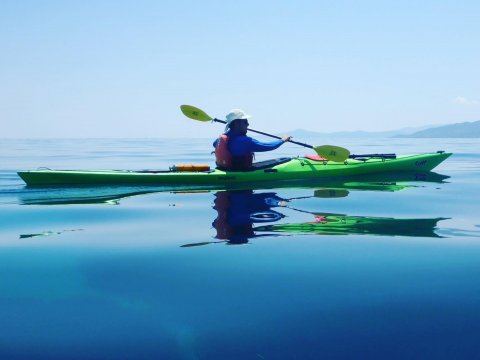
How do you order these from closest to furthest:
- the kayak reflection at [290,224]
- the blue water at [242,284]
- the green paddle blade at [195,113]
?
the blue water at [242,284], the kayak reflection at [290,224], the green paddle blade at [195,113]

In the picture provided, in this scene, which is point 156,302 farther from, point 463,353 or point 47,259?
point 463,353

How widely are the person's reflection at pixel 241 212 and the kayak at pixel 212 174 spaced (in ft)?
3.16

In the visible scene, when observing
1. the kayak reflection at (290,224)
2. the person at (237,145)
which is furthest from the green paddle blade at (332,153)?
the kayak reflection at (290,224)

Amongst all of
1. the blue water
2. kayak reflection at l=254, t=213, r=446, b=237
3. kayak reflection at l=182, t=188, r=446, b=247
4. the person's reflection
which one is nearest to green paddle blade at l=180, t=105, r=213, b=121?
the person's reflection

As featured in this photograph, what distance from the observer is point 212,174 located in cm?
1002

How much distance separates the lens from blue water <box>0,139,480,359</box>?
104 inches

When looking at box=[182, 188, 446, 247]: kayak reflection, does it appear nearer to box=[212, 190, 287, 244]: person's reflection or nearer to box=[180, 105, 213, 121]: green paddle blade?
box=[212, 190, 287, 244]: person's reflection

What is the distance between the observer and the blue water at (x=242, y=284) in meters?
2.64

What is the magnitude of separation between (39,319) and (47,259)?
4.81ft

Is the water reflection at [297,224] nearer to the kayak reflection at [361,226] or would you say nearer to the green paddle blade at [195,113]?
the kayak reflection at [361,226]

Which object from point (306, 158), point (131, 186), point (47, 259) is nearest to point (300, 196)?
point (306, 158)

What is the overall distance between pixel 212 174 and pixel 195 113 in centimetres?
307

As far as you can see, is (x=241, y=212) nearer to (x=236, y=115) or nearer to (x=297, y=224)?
(x=297, y=224)

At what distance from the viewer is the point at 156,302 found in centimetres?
325
